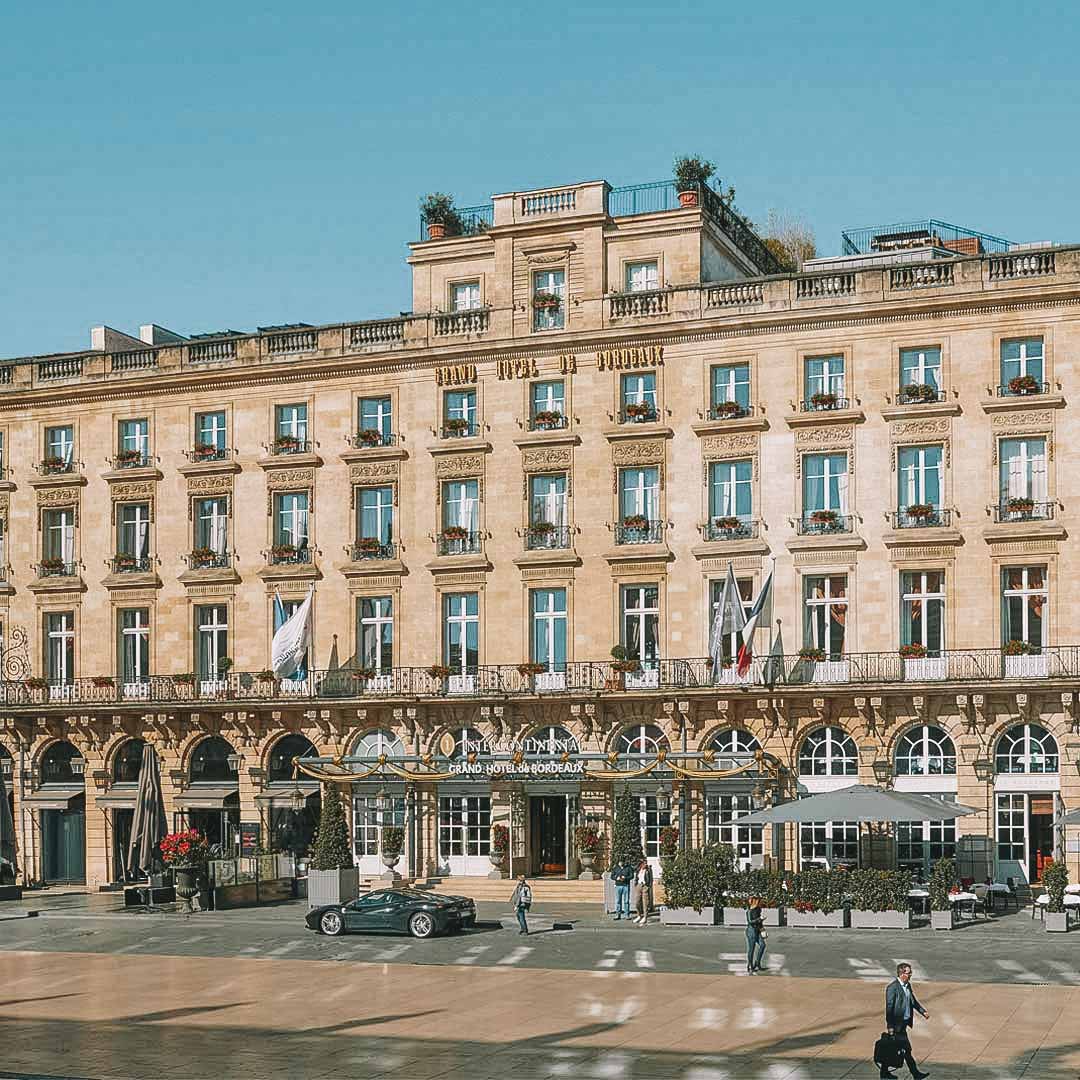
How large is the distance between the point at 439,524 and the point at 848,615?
13.5 m

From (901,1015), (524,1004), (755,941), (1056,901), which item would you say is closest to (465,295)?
→ (1056,901)

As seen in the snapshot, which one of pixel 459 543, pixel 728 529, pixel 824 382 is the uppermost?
pixel 824 382

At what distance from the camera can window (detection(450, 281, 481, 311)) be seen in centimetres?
6025

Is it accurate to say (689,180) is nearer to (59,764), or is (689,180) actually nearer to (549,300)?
(549,300)

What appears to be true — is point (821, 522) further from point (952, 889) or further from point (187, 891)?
point (187, 891)

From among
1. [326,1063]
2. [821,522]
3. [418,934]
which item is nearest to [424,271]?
[821,522]

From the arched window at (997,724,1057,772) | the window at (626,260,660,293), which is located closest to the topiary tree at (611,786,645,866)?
the arched window at (997,724,1057,772)

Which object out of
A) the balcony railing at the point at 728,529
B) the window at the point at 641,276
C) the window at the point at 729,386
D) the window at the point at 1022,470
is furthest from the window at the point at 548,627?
the window at the point at 1022,470

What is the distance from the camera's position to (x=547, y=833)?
56906 millimetres

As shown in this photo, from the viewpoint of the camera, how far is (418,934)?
43.9 m

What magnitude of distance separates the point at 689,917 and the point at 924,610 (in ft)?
41.8

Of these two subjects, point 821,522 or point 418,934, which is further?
point 821,522

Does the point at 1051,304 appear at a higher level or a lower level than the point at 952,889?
higher

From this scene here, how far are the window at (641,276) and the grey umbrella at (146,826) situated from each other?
69.7 feet
